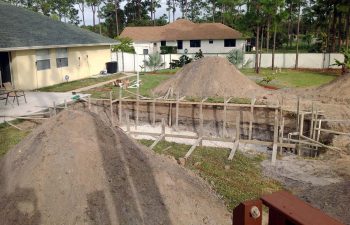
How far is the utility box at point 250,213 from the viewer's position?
217 centimetres

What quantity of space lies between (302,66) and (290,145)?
2725 cm

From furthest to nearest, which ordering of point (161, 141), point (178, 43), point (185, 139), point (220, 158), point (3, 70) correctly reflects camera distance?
point (178, 43), point (3, 70), point (185, 139), point (161, 141), point (220, 158)

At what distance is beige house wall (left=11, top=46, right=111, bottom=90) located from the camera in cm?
2325

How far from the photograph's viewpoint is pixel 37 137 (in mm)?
8953

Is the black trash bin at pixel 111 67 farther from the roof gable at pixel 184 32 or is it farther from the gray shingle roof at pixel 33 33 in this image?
the roof gable at pixel 184 32

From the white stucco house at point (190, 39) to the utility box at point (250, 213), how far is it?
46.2 m

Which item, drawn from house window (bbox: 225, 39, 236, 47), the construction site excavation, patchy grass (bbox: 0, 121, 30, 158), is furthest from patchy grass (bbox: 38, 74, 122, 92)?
house window (bbox: 225, 39, 236, 47)

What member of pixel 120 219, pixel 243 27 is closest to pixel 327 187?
pixel 120 219

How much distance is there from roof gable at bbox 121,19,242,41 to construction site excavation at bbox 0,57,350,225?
101 ft

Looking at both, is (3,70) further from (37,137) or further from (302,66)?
(302,66)

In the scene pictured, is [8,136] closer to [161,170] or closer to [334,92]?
[161,170]

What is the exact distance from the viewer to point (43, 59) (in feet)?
83.8

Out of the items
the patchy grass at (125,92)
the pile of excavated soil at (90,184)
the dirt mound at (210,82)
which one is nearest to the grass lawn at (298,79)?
the dirt mound at (210,82)

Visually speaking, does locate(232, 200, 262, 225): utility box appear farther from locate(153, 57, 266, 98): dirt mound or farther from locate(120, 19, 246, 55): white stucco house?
locate(120, 19, 246, 55): white stucco house
